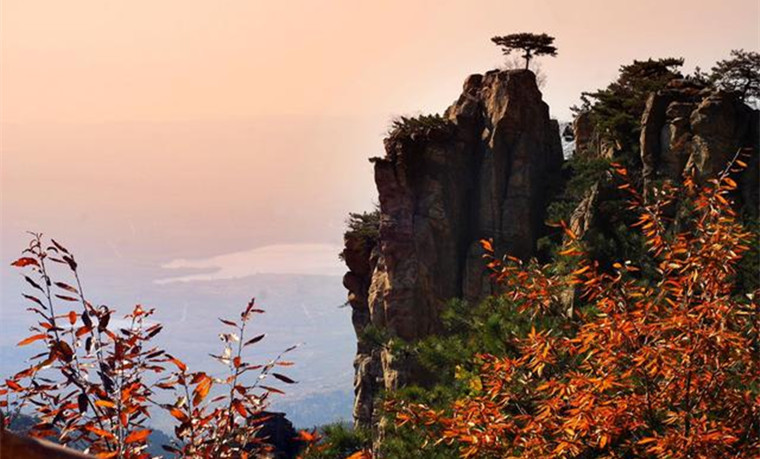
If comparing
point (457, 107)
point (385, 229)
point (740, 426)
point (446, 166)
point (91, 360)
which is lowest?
point (740, 426)

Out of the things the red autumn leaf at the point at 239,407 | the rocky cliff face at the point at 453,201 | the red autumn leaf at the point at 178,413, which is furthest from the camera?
the rocky cliff face at the point at 453,201

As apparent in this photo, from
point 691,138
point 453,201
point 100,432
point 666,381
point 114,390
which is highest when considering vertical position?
point 691,138

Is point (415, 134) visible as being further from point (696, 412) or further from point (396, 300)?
point (696, 412)

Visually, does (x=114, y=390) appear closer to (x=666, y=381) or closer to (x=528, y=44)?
(x=666, y=381)

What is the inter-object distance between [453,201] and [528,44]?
774cm

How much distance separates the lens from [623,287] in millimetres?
9695

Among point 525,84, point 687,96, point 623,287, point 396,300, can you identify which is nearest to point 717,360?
point 623,287

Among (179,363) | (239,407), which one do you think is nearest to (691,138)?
(239,407)

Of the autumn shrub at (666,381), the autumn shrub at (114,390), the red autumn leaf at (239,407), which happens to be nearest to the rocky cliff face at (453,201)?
the autumn shrub at (666,381)

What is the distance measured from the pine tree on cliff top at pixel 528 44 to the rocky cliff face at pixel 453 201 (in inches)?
89.2

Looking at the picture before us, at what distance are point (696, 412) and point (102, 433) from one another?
602cm

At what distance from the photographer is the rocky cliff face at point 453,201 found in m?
33.8

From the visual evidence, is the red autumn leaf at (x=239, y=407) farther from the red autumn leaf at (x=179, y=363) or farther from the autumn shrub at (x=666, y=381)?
the autumn shrub at (x=666, y=381)

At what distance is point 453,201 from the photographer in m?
35.0
